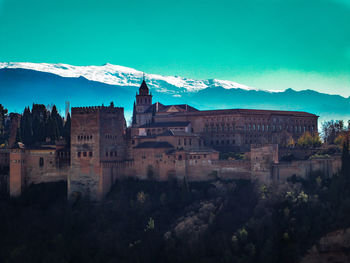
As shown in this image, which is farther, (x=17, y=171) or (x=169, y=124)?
(x=169, y=124)

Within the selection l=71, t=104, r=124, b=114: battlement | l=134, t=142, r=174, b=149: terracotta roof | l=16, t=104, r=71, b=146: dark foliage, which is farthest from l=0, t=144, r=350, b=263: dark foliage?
l=16, t=104, r=71, b=146: dark foliage

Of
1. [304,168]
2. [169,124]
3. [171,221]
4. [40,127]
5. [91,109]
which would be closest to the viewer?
[171,221]

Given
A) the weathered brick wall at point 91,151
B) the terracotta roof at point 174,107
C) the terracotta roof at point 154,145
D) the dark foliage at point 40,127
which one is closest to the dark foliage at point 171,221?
the weathered brick wall at point 91,151

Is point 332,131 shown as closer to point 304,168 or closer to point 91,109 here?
point 304,168

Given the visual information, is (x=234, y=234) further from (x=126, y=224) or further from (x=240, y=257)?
(x=126, y=224)

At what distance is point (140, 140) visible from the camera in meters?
67.8

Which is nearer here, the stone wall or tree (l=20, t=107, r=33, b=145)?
the stone wall

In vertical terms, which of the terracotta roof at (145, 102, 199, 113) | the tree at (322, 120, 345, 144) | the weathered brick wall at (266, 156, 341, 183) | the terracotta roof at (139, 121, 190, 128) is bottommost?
the weathered brick wall at (266, 156, 341, 183)

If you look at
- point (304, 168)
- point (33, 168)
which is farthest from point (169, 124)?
point (304, 168)

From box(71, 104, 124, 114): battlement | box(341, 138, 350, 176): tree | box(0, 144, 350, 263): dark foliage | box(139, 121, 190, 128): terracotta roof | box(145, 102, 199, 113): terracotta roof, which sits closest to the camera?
box(0, 144, 350, 263): dark foliage

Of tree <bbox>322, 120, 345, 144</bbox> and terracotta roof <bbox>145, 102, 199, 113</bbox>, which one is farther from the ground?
terracotta roof <bbox>145, 102, 199, 113</bbox>

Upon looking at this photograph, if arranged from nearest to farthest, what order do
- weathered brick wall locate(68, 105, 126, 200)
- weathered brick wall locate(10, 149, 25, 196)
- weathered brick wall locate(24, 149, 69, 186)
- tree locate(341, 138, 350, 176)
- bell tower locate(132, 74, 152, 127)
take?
tree locate(341, 138, 350, 176), weathered brick wall locate(68, 105, 126, 200), weathered brick wall locate(10, 149, 25, 196), weathered brick wall locate(24, 149, 69, 186), bell tower locate(132, 74, 152, 127)

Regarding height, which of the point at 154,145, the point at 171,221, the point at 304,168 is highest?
the point at 154,145

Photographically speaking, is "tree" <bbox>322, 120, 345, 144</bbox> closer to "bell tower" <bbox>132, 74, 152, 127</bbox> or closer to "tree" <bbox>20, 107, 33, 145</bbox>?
"bell tower" <bbox>132, 74, 152, 127</bbox>
